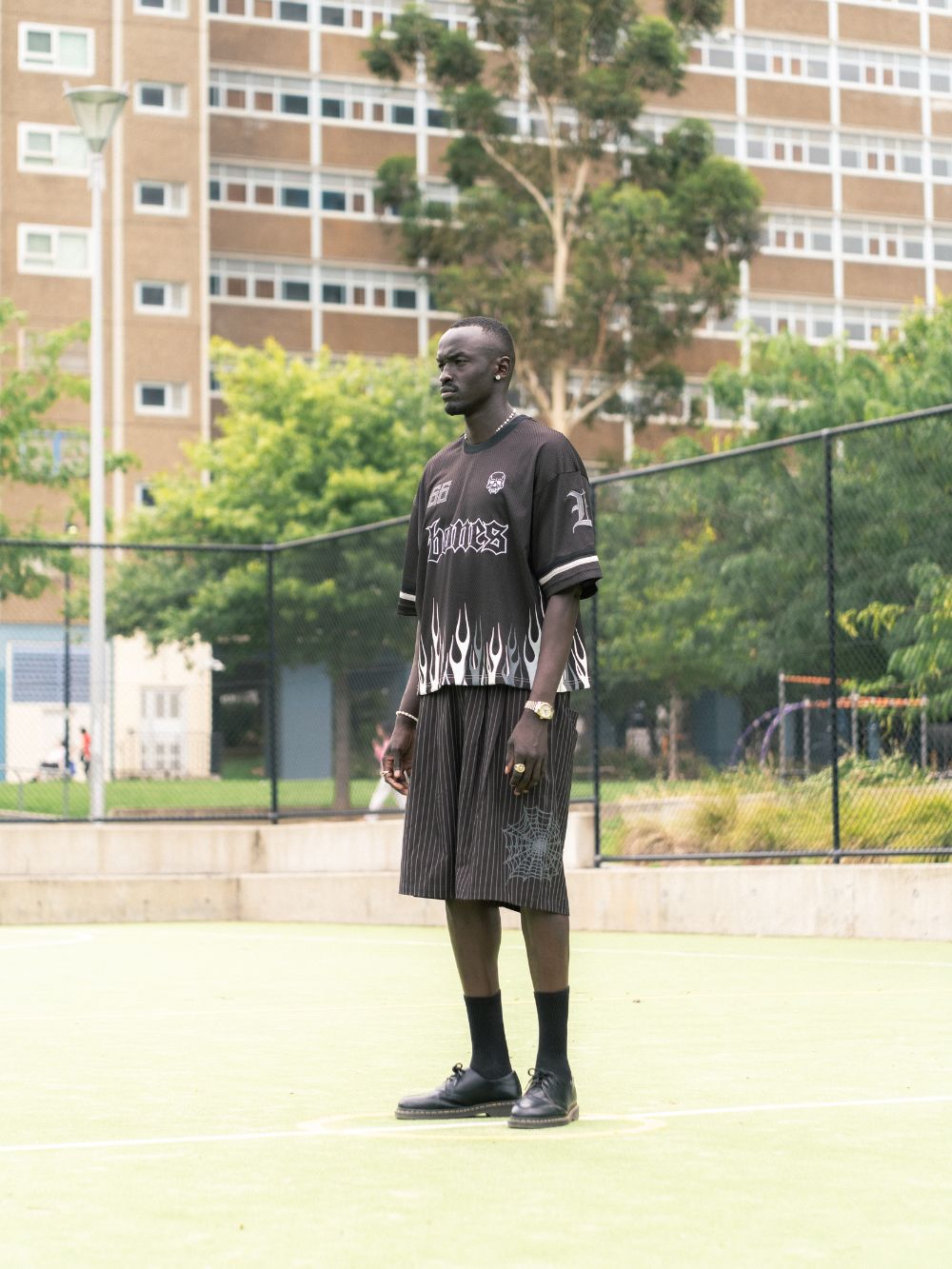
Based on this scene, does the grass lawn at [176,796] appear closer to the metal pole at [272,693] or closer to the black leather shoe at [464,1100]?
the metal pole at [272,693]

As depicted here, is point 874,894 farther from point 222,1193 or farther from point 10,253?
point 10,253

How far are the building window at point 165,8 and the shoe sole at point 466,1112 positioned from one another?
5752cm

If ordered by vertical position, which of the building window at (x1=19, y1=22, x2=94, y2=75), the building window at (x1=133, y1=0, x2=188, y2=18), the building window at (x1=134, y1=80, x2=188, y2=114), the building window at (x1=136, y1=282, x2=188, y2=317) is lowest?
the building window at (x1=136, y1=282, x2=188, y2=317)

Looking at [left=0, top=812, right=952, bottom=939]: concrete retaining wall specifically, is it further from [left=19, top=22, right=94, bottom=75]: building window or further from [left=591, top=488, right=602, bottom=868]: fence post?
[left=19, top=22, right=94, bottom=75]: building window

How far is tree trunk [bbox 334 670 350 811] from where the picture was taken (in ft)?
58.2

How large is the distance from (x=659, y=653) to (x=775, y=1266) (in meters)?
10.9

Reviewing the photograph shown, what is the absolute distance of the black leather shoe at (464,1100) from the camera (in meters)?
5.27

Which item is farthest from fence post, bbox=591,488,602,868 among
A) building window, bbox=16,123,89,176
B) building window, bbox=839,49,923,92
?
building window, bbox=839,49,923,92

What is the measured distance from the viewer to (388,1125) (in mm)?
5121

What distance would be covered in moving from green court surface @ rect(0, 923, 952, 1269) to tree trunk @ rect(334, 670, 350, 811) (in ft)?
25.9

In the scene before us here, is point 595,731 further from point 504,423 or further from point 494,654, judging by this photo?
point 494,654

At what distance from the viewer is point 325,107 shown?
64125 mm

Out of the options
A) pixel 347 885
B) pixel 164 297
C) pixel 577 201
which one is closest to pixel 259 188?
pixel 164 297

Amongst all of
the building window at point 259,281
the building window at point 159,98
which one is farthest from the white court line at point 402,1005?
the building window at point 259,281
